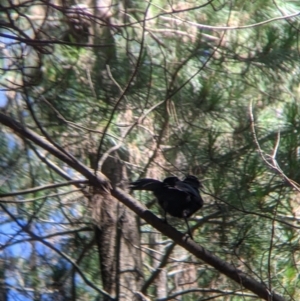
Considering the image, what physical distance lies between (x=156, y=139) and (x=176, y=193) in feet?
1.00

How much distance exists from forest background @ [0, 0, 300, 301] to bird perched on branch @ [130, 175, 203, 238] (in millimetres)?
124

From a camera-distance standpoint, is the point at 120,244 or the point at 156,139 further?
the point at 120,244

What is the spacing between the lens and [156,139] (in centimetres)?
372

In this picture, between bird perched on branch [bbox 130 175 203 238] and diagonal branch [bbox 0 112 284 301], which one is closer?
diagonal branch [bbox 0 112 284 301]

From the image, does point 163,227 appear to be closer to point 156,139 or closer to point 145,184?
point 145,184

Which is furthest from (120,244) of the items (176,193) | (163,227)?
(163,227)

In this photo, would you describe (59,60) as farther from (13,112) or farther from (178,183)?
(178,183)

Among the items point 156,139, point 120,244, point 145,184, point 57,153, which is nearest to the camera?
point 57,153

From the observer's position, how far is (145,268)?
4766 mm

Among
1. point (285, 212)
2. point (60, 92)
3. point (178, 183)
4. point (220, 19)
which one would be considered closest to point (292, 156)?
point (285, 212)

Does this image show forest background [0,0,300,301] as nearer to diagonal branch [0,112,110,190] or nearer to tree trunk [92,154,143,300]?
tree trunk [92,154,143,300]

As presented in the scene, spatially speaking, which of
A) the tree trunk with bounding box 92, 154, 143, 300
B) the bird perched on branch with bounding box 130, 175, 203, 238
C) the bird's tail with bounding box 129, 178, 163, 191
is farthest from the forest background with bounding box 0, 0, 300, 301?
the bird's tail with bounding box 129, 178, 163, 191

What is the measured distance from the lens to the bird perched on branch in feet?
11.4

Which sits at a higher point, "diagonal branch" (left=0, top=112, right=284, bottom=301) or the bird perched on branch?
the bird perched on branch
